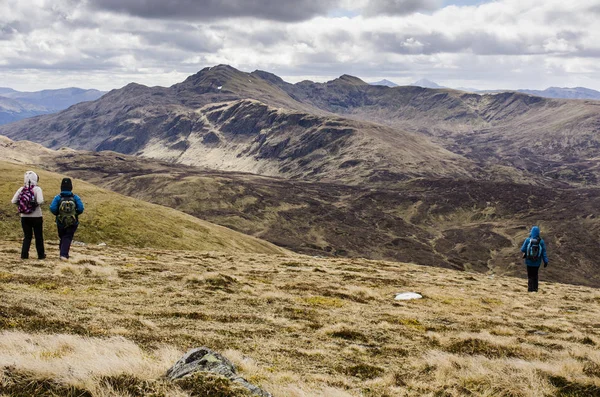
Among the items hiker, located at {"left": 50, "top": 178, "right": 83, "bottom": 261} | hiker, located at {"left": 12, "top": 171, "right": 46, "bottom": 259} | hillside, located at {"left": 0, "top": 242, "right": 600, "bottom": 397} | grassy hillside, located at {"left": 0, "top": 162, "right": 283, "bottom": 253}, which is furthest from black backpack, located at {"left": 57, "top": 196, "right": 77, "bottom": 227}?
grassy hillside, located at {"left": 0, "top": 162, "right": 283, "bottom": 253}

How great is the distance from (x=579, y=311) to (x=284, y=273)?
18622 mm

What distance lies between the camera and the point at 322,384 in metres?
9.16

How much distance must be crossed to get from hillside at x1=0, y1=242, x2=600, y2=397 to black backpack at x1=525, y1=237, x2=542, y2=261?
466cm

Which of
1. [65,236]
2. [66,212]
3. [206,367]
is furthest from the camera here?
[65,236]

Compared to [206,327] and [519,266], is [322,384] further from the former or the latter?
[519,266]

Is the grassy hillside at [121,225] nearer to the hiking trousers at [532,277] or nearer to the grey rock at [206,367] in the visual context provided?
the hiking trousers at [532,277]

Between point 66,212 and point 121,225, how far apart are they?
147 feet

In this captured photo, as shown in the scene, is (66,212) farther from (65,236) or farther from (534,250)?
(534,250)

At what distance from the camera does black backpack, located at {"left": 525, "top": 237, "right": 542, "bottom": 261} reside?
28.8m

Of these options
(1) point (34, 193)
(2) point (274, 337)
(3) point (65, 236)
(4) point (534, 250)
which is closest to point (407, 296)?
(4) point (534, 250)

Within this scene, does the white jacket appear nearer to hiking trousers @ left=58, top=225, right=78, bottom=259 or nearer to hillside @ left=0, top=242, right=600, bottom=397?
hiking trousers @ left=58, top=225, right=78, bottom=259

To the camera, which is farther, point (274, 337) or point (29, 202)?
point (29, 202)

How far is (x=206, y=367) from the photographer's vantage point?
26.2ft

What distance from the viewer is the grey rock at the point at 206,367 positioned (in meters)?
7.49
